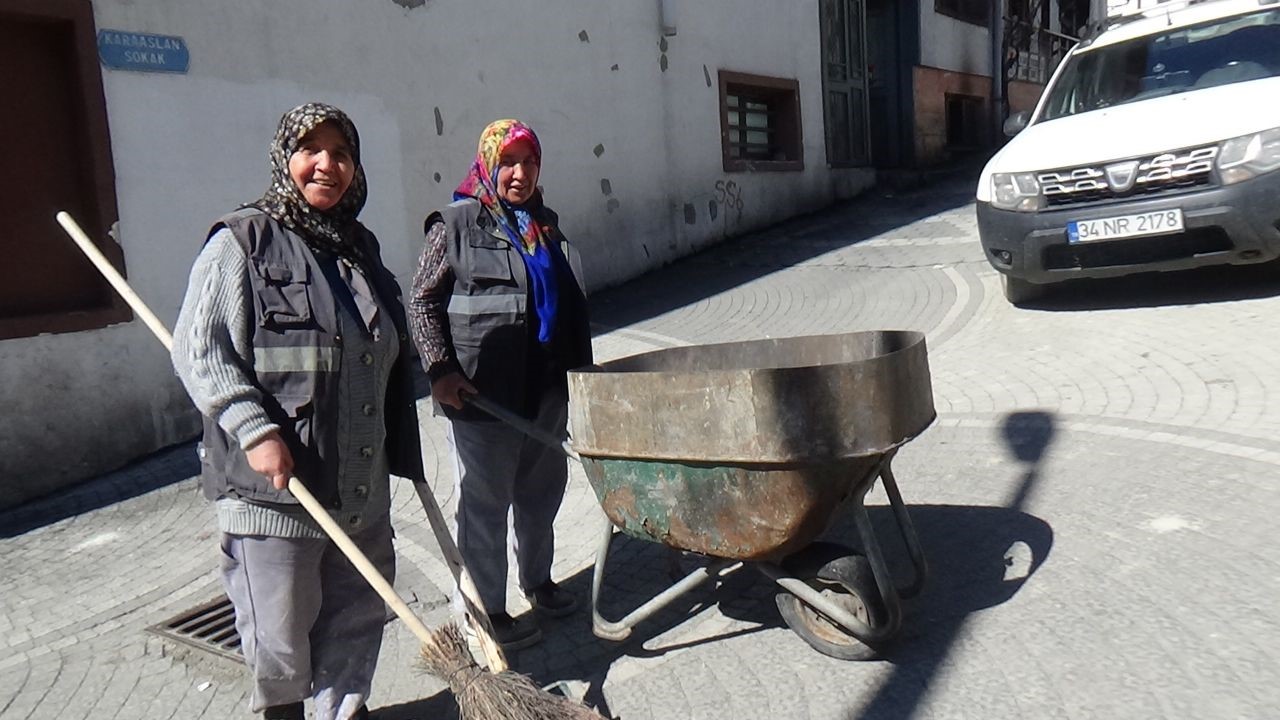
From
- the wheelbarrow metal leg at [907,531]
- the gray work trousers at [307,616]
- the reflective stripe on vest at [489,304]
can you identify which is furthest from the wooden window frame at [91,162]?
the wheelbarrow metal leg at [907,531]

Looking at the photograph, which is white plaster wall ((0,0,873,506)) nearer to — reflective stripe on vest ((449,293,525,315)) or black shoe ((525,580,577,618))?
black shoe ((525,580,577,618))

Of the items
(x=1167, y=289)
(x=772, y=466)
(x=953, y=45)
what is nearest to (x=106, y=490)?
(x=772, y=466)

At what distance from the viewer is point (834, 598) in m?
3.18

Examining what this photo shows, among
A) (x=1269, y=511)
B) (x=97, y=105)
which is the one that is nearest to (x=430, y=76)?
(x=97, y=105)

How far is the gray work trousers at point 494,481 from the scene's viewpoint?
11.3 ft

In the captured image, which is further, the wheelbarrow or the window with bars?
the window with bars

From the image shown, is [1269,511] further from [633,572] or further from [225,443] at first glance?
[225,443]

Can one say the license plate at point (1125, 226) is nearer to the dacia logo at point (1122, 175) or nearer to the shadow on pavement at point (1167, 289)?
the dacia logo at point (1122, 175)

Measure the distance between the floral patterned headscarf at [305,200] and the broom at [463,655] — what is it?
43 cm

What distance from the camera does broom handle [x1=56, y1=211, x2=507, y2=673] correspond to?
257cm

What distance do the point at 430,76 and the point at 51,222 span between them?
3.26 meters

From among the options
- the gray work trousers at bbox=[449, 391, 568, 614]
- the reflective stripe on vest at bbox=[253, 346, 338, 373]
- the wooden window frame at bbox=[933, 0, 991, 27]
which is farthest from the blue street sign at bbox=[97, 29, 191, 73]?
the wooden window frame at bbox=[933, 0, 991, 27]

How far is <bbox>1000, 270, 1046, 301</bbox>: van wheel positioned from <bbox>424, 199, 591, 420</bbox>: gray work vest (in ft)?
17.3

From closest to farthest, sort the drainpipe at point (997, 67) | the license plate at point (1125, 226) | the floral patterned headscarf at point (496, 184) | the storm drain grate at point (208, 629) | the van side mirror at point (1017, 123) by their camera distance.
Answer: the floral patterned headscarf at point (496, 184), the storm drain grate at point (208, 629), the license plate at point (1125, 226), the van side mirror at point (1017, 123), the drainpipe at point (997, 67)
